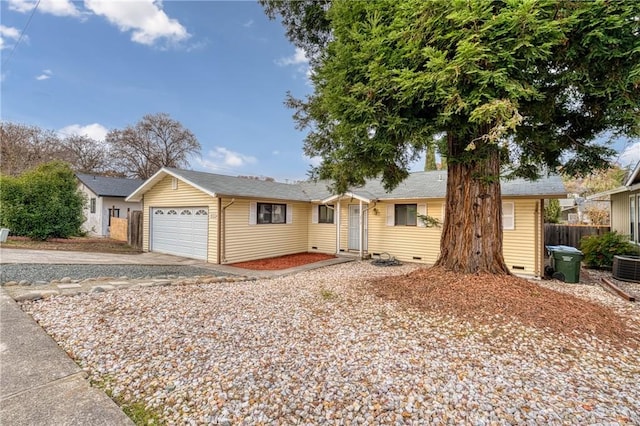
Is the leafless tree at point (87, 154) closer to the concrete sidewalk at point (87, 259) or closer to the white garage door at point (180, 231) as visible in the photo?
the concrete sidewalk at point (87, 259)

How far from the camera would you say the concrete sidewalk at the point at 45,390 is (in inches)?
85.7

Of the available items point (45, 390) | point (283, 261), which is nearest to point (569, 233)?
point (283, 261)

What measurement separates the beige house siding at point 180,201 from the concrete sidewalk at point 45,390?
Result: 687 centimetres

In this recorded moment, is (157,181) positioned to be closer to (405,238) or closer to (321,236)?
(321,236)

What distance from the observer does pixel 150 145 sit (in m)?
29.0

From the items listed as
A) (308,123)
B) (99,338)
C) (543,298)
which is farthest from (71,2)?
(543,298)

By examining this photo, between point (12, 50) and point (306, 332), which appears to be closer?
point (306, 332)

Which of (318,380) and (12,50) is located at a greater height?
(12,50)

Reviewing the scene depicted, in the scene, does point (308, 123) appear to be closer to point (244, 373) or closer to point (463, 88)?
point (463, 88)

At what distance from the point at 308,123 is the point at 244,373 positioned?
7.28 meters

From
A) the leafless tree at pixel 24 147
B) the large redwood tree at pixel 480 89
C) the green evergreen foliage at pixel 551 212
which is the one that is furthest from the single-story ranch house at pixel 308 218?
the leafless tree at pixel 24 147

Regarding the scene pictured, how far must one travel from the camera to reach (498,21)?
12.4 feet

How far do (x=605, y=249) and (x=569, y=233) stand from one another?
333cm

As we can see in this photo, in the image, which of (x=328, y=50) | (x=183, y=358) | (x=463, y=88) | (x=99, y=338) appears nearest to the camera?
(x=183, y=358)
